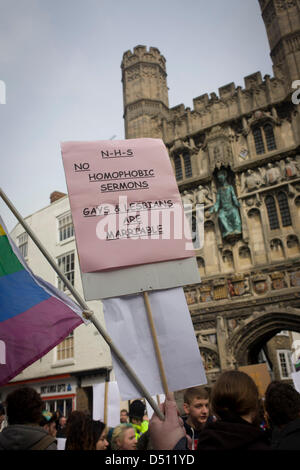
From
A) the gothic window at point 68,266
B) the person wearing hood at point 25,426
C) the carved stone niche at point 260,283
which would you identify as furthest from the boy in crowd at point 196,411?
the gothic window at point 68,266

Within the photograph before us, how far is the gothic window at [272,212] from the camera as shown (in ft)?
52.5

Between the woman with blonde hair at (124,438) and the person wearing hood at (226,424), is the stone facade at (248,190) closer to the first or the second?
the woman with blonde hair at (124,438)

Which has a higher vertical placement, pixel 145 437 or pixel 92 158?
pixel 92 158

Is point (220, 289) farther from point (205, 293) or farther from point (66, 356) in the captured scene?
point (66, 356)

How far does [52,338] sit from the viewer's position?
352 cm

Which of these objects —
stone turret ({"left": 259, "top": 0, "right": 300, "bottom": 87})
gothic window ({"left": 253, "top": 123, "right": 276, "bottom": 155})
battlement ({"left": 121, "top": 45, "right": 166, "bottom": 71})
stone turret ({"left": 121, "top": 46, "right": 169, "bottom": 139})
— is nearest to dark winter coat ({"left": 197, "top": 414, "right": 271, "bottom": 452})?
gothic window ({"left": 253, "top": 123, "right": 276, "bottom": 155})

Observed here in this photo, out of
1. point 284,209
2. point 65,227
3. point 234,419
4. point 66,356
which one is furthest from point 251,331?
point 234,419

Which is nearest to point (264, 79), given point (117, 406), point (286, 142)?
point (286, 142)

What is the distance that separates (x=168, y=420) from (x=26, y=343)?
6.47ft

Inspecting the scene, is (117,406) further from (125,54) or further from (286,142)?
(125,54)

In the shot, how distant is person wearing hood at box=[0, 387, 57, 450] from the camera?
2357 mm

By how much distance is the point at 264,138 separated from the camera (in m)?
17.6

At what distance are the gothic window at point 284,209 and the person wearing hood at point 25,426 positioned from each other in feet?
48.1

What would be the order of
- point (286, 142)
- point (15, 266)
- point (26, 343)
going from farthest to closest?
point (286, 142) < point (15, 266) < point (26, 343)
